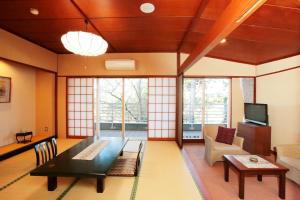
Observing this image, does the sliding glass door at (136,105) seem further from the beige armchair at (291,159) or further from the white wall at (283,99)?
the beige armchair at (291,159)

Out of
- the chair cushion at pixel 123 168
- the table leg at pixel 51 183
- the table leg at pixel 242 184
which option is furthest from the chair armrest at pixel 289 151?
the table leg at pixel 51 183

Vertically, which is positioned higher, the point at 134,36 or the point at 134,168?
the point at 134,36

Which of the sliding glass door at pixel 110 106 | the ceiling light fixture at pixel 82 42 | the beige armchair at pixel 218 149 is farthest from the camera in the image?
the sliding glass door at pixel 110 106

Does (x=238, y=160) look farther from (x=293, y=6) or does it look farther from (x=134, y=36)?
(x=134, y=36)

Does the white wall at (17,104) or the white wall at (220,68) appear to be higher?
the white wall at (220,68)

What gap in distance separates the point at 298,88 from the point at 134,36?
11.7 ft

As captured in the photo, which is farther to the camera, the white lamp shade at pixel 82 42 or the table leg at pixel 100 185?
the white lamp shade at pixel 82 42

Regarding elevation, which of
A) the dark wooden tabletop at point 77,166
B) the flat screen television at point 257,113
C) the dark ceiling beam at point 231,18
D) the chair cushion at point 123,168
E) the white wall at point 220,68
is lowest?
the chair cushion at point 123,168

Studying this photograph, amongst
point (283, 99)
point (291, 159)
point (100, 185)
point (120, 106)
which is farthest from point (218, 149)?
point (120, 106)

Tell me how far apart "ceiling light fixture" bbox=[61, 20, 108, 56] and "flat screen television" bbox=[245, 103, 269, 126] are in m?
3.73

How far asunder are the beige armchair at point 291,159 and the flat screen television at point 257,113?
1.07 metres

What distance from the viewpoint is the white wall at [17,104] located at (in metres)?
4.25

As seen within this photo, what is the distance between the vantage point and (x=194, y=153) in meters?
4.29

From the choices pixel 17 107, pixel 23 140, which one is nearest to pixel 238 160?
pixel 23 140
